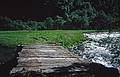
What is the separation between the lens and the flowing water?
1014cm

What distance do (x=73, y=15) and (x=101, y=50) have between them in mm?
10391

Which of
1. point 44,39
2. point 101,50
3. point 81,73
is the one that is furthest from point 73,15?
→ point 81,73

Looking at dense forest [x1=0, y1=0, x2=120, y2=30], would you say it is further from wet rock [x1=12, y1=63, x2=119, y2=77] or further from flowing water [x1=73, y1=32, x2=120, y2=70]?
wet rock [x1=12, y1=63, x2=119, y2=77]

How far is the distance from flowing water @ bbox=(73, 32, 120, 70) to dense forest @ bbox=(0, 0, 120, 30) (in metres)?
6.07

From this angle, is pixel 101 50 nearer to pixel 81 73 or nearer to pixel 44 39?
pixel 44 39

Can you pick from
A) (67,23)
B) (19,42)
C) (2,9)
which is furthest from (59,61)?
(2,9)

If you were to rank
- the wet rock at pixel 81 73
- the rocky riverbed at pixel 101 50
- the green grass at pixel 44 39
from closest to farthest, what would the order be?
the wet rock at pixel 81 73, the rocky riverbed at pixel 101 50, the green grass at pixel 44 39

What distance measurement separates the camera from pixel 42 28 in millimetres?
20109

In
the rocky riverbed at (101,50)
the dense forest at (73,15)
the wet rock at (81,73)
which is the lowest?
the rocky riverbed at (101,50)

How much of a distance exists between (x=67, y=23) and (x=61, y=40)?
24.7 ft

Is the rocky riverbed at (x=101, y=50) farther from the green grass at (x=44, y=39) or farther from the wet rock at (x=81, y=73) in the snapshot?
the wet rock at (x=81, y=73)

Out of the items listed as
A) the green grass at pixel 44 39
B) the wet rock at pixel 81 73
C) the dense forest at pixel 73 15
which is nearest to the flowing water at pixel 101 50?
the green grass at pixel 44 39

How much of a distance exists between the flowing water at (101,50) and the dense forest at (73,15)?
19.9 feet

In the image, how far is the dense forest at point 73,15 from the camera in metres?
20.8
